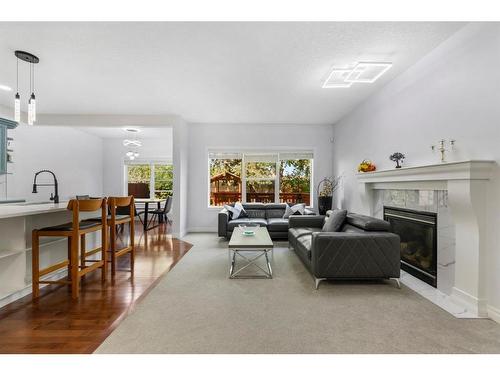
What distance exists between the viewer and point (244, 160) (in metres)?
6.61

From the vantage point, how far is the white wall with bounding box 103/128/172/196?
8.52m

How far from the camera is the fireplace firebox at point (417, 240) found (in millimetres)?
2930

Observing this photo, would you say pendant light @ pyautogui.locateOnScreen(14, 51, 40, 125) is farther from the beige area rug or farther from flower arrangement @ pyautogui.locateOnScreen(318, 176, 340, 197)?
flower arrangement @ pyautogui.locateOnScreen(318, 176, 340, 197)

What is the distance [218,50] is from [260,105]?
210 cm

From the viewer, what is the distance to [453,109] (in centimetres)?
260

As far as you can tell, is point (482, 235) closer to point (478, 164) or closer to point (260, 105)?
point (478, 164)

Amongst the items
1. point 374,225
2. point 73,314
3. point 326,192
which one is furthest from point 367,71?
point 73,314

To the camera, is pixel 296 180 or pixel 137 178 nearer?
pixel 296 180

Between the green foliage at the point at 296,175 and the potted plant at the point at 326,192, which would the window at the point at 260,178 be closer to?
the green foliage at the point at 296,175

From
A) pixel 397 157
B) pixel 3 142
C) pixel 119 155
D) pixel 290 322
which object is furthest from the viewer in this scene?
pixel 119 155

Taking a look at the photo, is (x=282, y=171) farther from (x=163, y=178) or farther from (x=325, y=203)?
(x=163, y=178)

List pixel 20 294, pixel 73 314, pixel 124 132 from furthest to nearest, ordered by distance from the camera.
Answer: pixel 124 132 < pixel 20 294 < pixel 73 314

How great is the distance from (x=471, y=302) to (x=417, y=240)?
42.0 inches

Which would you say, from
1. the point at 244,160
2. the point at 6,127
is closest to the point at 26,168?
the point at 6,127
